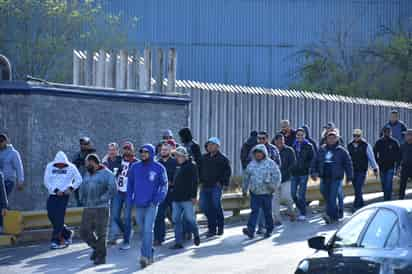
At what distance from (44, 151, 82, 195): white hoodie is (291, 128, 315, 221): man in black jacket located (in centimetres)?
524

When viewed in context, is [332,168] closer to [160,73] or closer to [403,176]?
[403,176]

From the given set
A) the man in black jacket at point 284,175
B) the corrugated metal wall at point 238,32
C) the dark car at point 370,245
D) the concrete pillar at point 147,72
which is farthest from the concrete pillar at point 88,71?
the corrugated metal wall at point 238,32

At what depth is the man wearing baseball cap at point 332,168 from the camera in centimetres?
2205

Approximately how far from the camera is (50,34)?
47.0m

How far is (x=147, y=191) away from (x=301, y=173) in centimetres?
602

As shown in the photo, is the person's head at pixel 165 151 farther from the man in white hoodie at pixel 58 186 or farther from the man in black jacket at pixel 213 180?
the man in white hoodie at pixel 58 186

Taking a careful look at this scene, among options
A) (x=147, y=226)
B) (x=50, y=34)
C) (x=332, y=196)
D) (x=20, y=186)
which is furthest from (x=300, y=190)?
(x=50, y=34)

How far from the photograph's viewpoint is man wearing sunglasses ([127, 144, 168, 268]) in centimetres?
1733

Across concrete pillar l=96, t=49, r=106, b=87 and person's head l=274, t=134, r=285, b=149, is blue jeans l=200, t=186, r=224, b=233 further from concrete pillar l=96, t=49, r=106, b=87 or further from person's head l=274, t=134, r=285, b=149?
concrete pillar l=96, t=49, r=106, b=87

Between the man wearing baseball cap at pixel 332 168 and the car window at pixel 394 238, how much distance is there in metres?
11.5

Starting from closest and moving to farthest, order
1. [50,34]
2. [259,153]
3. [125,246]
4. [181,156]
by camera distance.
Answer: [181,156]
[125,246]
[259,153]
[50,34]

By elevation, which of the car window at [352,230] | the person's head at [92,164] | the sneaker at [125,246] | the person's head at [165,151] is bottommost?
the sneaker at [125,246]

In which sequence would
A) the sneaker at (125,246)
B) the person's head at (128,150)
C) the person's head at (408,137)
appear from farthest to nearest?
the person's head at (408,137), the person's head at (128,150), the sneaker at (125,246)

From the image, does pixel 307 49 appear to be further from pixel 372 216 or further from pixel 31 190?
pixel 372 216
